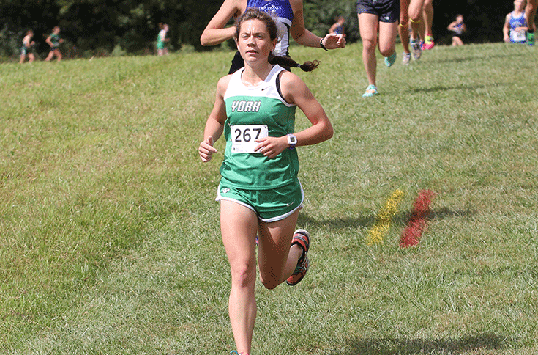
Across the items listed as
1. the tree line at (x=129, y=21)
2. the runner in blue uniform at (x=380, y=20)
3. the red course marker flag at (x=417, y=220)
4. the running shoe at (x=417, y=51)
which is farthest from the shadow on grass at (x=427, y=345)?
the tree line at (x=129, y=21)

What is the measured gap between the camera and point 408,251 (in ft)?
22.2

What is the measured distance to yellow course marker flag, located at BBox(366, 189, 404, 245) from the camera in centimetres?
714

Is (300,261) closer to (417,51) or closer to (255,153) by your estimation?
(255,153)

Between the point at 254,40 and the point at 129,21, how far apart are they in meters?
39.7

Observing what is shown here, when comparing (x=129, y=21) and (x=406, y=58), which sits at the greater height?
(x=406, y=58)

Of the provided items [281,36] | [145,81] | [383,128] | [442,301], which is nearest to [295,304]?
[442,301]

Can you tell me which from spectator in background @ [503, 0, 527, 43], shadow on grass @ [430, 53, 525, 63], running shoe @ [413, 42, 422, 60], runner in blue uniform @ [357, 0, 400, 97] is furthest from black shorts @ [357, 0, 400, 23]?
spectator in background @ [503, 0, 527, 43]

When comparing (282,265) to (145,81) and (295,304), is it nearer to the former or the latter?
(295,304)

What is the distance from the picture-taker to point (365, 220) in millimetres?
7711

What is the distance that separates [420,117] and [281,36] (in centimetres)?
545

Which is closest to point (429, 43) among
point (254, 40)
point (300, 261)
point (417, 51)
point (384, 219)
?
point (417, 51)

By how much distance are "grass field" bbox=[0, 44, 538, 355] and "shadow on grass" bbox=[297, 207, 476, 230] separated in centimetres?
3

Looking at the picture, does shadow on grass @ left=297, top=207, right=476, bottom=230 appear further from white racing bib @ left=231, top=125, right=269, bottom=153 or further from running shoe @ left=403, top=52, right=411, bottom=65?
running shoe @ left=403, top=52, right=411, bottom=65

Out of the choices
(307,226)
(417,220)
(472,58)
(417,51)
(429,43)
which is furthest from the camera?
(429,43)
